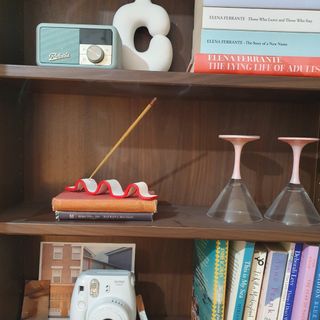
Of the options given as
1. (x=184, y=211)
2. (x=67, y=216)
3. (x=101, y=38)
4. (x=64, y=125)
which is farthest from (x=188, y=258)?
(x=101, y=38)

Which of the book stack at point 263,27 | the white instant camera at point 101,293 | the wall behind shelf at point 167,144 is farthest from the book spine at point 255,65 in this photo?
the white instant camera at point 101,293

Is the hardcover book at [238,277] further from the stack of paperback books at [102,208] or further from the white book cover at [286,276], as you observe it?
the stack of paperback books at [102,208]

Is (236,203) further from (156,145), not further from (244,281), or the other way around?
(156,145)

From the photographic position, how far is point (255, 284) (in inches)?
26.9

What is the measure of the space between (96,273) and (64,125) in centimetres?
40

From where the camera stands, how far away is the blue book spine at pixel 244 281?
66 cm

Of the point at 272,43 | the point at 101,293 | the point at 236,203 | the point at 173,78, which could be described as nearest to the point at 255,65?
the point at 272,43

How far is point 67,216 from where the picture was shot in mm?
651

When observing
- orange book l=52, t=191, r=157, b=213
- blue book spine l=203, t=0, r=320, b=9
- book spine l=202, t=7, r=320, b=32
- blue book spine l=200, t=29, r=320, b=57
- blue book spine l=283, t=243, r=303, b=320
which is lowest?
blue book spine l=283, t=243, r=303, b=320

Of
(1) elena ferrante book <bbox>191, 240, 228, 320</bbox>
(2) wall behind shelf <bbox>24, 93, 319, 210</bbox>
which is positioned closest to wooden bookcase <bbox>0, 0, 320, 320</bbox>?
(2) wall behind shelf <bbox>24, 93, 319, 210</bbox>

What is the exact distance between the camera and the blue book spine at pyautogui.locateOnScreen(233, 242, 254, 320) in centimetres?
66

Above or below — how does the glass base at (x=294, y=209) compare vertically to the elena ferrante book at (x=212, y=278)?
above

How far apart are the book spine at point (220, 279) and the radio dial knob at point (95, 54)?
0.45 meters

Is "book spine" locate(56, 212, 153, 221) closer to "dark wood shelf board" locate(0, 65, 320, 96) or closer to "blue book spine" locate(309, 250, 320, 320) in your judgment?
"dark wood shelf board" locate(0, 65, 320, 96)
